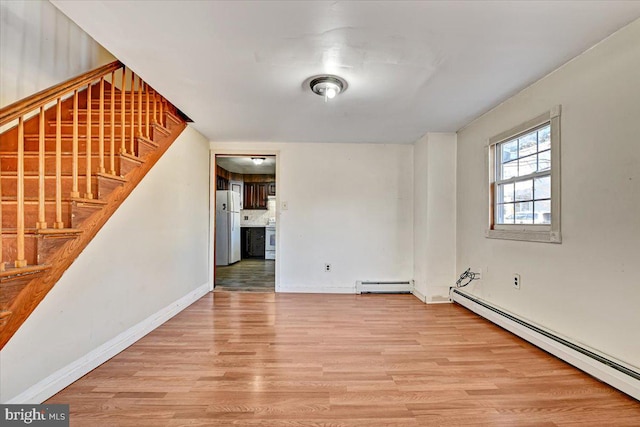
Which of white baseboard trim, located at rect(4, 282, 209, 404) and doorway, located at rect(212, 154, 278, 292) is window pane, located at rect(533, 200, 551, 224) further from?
white baseboard trim, located at rect(4, 282, 209, 404)

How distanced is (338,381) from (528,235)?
6.58 feet

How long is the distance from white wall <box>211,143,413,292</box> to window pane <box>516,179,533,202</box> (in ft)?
5.17

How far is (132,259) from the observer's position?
7.88ft

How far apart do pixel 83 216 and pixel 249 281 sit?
317 centimetres

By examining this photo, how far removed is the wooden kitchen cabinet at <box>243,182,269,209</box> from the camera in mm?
7559

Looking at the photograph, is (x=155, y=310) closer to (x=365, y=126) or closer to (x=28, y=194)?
(x=28, y=194)

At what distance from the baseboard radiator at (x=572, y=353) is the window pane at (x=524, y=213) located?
874mm

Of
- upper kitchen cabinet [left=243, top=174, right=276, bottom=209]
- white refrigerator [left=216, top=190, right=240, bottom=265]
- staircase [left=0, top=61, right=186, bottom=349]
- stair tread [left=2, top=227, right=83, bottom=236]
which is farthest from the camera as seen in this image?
upper kitchen cabinet [left=243, top=174, right=276, bottom=209]

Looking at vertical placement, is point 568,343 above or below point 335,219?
below

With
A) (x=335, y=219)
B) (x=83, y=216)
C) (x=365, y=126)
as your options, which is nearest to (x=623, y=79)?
(x=365, y=126)

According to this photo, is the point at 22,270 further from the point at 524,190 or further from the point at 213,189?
the point at 524,190

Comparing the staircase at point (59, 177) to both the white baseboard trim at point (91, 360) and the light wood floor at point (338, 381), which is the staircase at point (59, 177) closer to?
the white baseboard trim at point (91, 360)

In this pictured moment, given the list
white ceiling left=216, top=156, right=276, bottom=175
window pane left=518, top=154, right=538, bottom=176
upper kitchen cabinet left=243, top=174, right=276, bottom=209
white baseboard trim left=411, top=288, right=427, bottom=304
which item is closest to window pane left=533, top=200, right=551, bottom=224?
window pane left=518, top=154, right=538, bottom=176

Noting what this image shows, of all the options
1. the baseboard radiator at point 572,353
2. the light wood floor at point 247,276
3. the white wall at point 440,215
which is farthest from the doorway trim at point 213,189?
the baseboard radiator at point 572,353
